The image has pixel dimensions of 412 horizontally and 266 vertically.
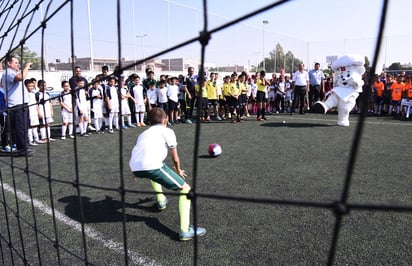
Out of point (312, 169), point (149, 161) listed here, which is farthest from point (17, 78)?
point (312, 169)

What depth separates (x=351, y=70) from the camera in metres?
8.83

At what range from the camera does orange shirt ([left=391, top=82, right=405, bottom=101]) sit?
11.5 metres

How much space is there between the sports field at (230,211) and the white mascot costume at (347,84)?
2.55 m

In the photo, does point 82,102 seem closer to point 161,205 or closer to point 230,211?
point 161,205

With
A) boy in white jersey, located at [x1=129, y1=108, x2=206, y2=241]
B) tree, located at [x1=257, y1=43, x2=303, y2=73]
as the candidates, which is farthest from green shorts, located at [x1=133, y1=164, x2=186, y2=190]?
tree, located at [x1=257, y1=43, x2=303, y2=73]

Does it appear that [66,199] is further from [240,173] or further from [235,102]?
[235,102]

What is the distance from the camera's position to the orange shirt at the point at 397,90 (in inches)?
454

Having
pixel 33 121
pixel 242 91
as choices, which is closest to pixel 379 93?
pixel 242 91

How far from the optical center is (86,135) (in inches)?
332

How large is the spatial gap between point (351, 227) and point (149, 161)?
6.65 ft

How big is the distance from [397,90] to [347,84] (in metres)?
4.09

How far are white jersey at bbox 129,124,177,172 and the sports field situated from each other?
310 mm

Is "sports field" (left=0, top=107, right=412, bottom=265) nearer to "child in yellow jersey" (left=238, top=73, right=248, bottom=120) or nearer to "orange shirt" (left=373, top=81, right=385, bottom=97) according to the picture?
"child in yellow jersey" (left=238, top=73, right=248, bottom=120)

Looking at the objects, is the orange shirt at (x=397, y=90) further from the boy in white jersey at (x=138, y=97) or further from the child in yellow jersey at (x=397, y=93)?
the boy in white jersey at (x=138, y=97)
